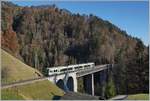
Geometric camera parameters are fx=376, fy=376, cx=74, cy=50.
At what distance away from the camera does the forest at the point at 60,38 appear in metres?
75.4

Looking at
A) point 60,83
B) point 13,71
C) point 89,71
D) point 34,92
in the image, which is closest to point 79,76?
point 89,71

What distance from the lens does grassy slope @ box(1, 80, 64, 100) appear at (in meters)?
26.6

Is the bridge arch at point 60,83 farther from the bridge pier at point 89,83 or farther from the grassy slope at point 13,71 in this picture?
the bridge pier at point 89,83

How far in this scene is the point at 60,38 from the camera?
102 metres

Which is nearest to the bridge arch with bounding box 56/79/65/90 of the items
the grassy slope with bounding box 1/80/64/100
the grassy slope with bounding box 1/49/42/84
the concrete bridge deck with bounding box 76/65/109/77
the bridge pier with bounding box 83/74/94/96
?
the grassy slope with bounding box 1/49/42/84

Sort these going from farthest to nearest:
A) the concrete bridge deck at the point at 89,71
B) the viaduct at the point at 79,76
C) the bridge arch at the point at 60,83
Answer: the concrete bridge deck at the point at 89,71, the bridge arch at the point at 60,83, the viaduct at the point at 79,76

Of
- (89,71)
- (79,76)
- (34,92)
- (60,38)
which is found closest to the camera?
(34,92)

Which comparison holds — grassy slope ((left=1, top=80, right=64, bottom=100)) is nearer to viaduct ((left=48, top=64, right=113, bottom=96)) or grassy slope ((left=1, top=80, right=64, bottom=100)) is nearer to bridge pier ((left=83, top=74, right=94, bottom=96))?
viaduct ((left=48, top=64, right=113, bottom=96))

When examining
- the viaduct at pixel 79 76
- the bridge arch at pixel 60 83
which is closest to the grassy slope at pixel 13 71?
the viaduct at pixel 79 76

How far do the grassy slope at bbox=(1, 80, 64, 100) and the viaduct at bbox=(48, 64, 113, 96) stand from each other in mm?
8197

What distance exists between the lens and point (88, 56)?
324ft

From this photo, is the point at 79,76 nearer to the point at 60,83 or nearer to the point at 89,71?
the point at 89,71

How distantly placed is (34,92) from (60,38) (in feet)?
231

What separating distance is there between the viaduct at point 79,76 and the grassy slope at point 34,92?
8.20 m
